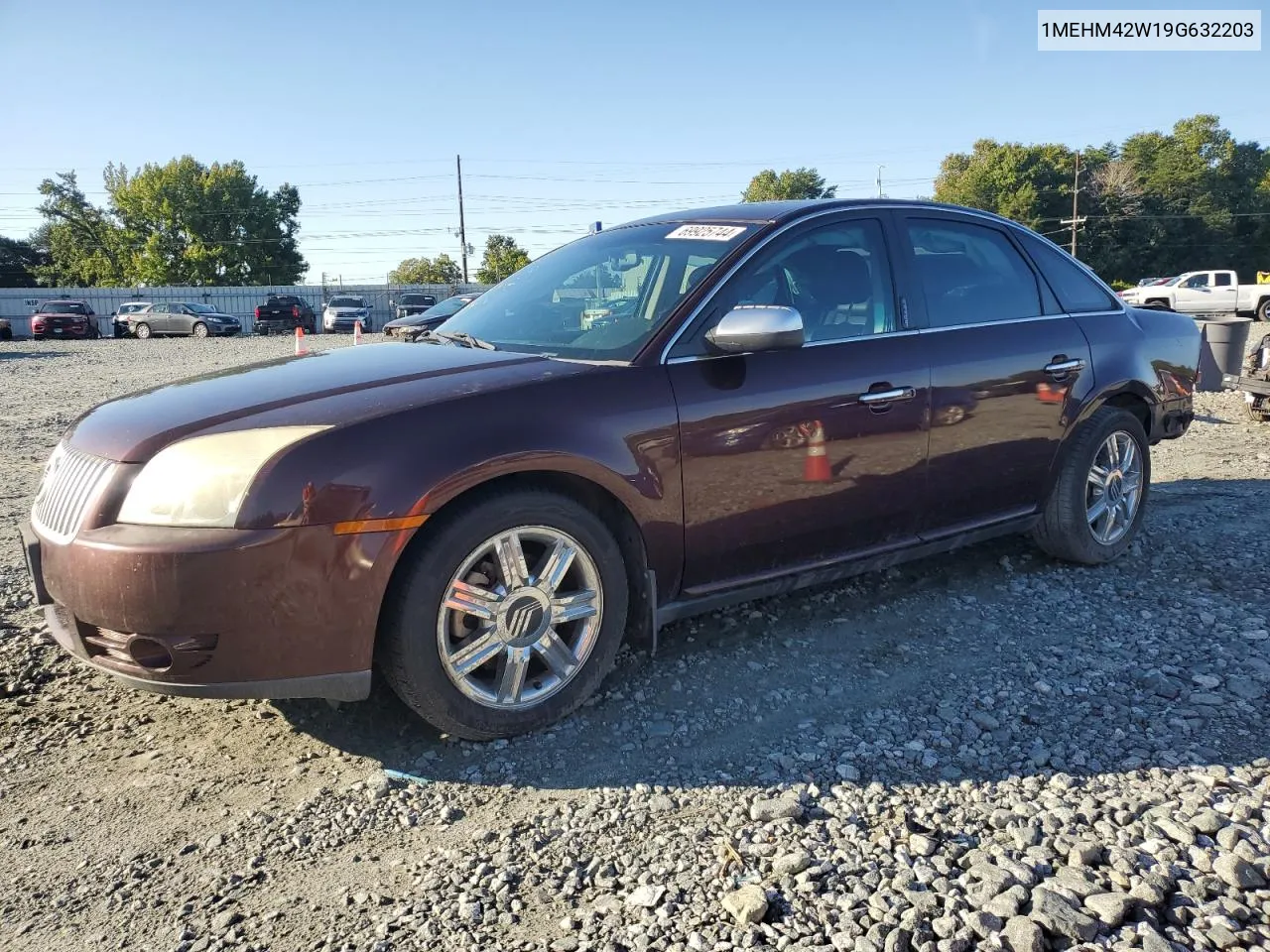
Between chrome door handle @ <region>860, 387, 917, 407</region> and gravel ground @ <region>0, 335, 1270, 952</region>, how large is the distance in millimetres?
975

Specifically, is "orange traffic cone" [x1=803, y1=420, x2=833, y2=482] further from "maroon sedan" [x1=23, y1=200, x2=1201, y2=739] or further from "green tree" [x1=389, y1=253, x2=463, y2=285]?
"green tree" [x1=389, y1=253, x2=463, y2=285]

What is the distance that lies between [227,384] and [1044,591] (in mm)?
3642

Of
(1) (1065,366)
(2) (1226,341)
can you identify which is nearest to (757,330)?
(1) (1065,366)

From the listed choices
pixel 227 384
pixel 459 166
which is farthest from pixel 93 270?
pixel 227 384

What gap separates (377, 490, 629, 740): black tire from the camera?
8.95 feet

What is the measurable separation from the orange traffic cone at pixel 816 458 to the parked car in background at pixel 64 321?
4135 centimetres

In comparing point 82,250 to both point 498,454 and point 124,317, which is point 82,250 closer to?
point 124,317

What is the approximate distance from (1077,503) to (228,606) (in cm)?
383

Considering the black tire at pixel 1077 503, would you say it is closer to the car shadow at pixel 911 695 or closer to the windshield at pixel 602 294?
the car shadow at pixel 911 695

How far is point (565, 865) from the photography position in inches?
92.7

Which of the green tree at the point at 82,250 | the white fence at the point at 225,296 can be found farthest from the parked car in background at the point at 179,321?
the green tree at the point at 82,250

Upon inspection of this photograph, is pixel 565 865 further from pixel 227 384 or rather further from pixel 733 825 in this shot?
pixel 227 384

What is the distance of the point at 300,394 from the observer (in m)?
2.95

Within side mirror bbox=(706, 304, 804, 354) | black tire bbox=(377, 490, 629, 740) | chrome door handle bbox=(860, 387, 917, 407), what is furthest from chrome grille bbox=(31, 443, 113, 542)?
chrome door handle bbox=(860, 387, 917, 407)
